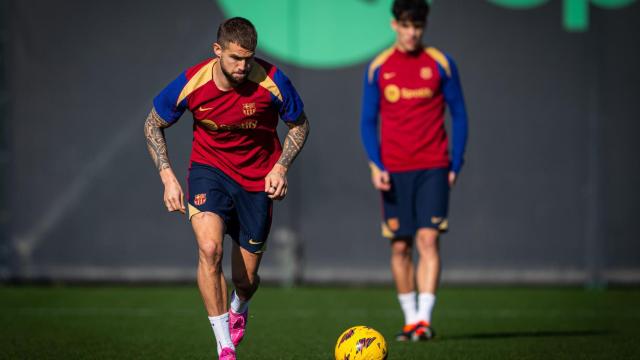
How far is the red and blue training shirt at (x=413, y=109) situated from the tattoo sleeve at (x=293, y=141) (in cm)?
164

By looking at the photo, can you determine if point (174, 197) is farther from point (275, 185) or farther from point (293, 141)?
point (293, 141)

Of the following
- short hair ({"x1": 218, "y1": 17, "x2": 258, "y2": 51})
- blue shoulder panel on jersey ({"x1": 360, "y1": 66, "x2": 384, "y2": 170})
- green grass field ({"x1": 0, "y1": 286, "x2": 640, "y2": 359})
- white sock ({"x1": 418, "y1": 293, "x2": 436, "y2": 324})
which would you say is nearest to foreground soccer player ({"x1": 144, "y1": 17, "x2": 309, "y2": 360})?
short hair ({"x1": 218, "y1": 17, "x2": 258, "y2": 51})

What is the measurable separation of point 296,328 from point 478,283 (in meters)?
4.05

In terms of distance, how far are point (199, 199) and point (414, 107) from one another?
7.34ft


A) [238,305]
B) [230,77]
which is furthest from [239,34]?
[238,305]

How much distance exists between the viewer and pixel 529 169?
11.5 meters

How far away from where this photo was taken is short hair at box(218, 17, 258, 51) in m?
5.45

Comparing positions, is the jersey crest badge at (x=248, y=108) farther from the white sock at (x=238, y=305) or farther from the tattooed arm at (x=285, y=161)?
the white sock at (x=238, y=305)

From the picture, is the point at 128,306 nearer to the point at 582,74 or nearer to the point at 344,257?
the point at 344,257

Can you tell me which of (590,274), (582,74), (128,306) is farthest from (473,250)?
(128,306)

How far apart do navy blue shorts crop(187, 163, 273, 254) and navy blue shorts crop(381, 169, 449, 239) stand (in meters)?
1.64

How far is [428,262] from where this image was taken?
7434 millimetres

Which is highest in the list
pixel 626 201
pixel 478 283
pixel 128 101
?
pixel 128 101

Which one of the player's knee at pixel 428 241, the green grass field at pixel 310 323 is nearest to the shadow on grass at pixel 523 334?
the green grass field at pixel 310 323
